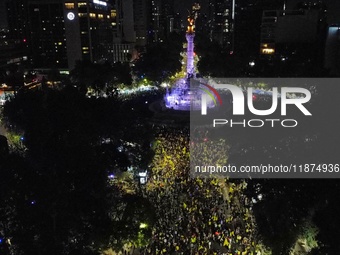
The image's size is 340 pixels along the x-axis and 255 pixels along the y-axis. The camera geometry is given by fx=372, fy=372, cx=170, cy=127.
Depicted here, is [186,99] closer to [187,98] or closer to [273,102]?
[187,98]

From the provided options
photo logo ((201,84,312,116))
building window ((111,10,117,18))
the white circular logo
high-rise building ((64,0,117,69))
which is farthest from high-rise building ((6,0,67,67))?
photo logo ((201,84,312,116))

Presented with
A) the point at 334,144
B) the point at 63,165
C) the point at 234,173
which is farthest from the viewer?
the point at 234,173

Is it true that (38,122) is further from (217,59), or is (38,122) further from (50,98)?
(217,59)

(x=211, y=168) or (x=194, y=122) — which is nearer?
(x=211, y=168)

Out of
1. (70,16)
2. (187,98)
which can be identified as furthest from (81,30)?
(187,98)

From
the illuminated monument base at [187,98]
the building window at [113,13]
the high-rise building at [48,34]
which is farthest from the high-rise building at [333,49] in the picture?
the building window at [113,13]

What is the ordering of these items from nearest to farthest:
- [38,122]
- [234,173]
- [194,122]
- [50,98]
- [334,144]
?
[334,144] < [234,173] < [38,122] < [50,98] < [194,122]

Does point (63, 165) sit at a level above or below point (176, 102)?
above

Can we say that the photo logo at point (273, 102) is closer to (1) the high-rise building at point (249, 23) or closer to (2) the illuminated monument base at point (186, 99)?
(2) the illuminated monument base at point (186, 99)

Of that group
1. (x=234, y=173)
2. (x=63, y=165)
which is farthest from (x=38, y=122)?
(x=234, y=173)
